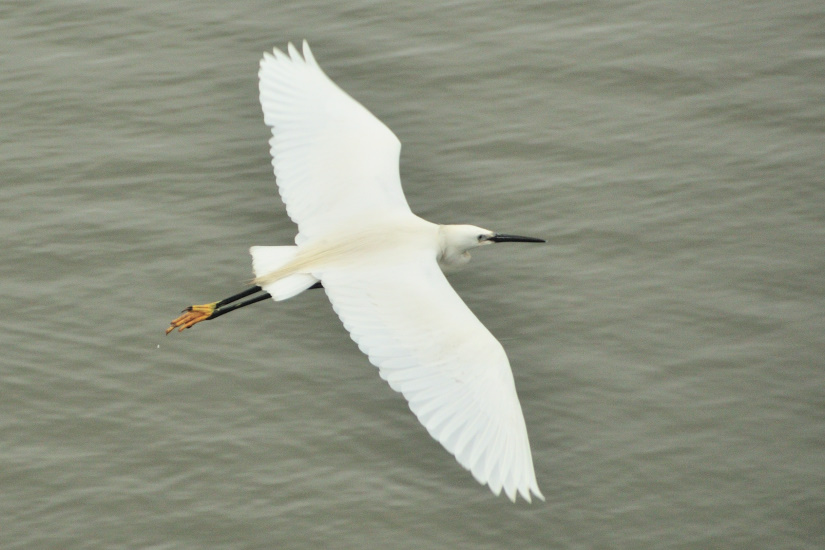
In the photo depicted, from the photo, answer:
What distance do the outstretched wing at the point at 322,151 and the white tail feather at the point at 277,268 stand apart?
253mm

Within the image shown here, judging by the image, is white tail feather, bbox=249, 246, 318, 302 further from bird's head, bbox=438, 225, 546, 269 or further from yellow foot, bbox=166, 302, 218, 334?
bird's head, bbox=438, 225, 546, 269

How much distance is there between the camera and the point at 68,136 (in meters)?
8.69

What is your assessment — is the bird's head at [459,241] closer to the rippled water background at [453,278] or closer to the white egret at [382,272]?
the white egret at [382,272]

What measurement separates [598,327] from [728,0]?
3939 mm

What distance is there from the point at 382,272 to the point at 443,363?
0.73 metres

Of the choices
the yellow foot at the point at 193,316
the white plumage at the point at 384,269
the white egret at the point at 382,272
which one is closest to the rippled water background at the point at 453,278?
the yellow foot at the point at 193,316

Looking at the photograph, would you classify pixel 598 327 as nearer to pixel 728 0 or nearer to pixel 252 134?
pixel 252 134

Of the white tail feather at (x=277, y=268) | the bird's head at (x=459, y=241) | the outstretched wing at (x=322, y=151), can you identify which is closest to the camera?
the white tail feather at (x=277, y=268)

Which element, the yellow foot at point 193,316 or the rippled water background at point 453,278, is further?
the yellow foot at point 193,316

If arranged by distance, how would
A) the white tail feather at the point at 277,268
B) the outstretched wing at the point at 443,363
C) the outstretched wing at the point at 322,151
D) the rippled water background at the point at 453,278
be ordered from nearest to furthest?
1. the outstretched wing at the point at 443,363
2. the rippled water background at the point at 453,278
3. the white tail feather at the point at 277,268
4. the outstretched wing at the point at 322,151

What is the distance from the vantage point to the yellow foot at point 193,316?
22.0ft

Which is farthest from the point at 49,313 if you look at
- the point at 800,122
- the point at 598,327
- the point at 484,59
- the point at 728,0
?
the point at 728,0

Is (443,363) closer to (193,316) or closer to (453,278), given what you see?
(193,316)

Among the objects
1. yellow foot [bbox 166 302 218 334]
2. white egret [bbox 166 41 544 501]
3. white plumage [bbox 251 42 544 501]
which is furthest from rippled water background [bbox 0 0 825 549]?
white plumage [bbox 251 42 544 501]
